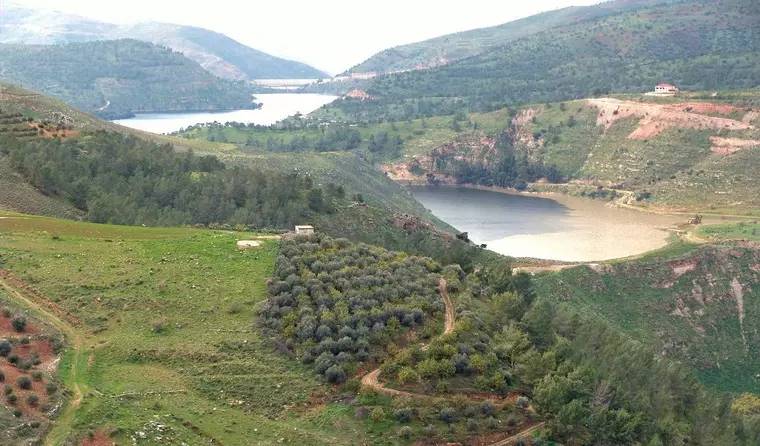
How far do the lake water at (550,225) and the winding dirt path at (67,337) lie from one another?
74.7m

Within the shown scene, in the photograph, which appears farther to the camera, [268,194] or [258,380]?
[268,194]

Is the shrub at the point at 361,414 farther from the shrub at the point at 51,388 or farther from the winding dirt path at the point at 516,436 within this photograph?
the shrub at the point at 51,388

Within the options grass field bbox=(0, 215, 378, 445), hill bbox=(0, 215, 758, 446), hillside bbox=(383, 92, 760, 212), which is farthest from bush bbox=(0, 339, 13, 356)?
hillside bbox=(383, 92, 760, 212)

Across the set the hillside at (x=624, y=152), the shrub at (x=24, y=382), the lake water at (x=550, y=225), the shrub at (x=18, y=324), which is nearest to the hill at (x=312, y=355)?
the shrub at (x=18, y=324)

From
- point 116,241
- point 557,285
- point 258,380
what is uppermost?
point 116,241

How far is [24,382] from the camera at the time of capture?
32.2 m

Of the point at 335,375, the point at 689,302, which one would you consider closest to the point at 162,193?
the point at 335,375

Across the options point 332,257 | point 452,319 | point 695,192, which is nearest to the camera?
point 452,319

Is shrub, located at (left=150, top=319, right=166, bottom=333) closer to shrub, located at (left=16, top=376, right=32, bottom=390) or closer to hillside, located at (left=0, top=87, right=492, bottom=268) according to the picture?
shrub, located at (left=16, top=376, right=32, bottom=390)

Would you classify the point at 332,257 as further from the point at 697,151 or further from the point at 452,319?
the point at 697,151

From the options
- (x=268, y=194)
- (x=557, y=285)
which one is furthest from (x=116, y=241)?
(x=557, y=285)

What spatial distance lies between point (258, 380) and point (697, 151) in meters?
139

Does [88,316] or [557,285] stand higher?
[88,316]

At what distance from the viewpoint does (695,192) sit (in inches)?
5571
